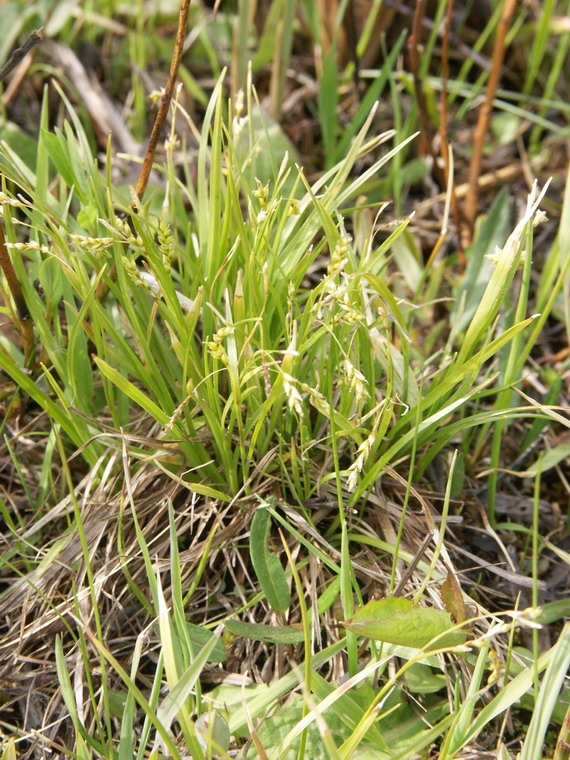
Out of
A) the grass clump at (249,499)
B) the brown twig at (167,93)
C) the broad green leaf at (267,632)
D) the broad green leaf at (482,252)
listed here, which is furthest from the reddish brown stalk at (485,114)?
the broad green leaf at (267,632)

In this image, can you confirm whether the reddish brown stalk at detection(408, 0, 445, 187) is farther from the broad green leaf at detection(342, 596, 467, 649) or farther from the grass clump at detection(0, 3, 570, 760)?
the broad green leaf at detection(342, 596, 467, 649)

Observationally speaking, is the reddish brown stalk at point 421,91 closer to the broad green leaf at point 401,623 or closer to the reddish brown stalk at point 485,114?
the reddish brown stalk at point 485,114

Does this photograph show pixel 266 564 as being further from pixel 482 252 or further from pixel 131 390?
pixel 482 252

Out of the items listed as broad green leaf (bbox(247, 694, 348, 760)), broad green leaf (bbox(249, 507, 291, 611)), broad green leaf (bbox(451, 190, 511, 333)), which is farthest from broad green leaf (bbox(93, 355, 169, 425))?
broad green leaf (bbox(451, 190, 511, 333))

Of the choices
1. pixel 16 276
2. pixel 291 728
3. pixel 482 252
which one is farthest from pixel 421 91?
pixel 291 728

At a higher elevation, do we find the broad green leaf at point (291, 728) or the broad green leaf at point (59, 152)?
the broad green leaf at point (59, 152)

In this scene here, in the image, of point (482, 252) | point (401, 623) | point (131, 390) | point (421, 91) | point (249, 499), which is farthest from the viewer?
point (421, 91)
